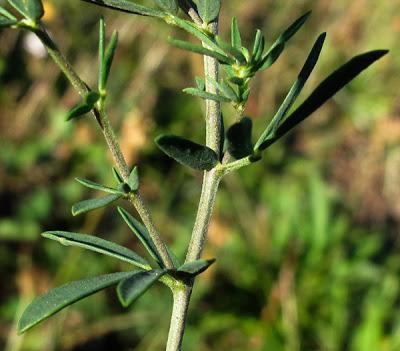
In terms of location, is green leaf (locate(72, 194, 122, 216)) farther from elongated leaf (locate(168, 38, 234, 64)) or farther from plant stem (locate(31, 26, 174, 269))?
elongated leaf (locate(168, 38, 234, 64))

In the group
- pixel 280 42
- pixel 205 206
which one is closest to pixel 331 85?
pixel 280 42

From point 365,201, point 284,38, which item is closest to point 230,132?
point 284,38

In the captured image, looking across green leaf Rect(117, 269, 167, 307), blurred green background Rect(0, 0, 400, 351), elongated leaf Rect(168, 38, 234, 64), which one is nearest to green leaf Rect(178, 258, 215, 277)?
green leaf Rect(117, 269, 167, 307)

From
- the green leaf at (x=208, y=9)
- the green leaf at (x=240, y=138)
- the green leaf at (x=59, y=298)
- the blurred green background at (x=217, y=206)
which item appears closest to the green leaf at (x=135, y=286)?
the green leaf at (x=59, y=298)

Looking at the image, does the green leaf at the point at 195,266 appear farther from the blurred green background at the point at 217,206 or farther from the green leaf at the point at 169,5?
the blurred green background at the point at 217,206

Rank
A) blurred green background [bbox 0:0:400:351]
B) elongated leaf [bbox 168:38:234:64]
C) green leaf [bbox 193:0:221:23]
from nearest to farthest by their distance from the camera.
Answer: elongated leaf [bbox 168:38:234:64], green leaf [bbox 193:0:221:23], blurred green background [bbox 0:0:400:351]
